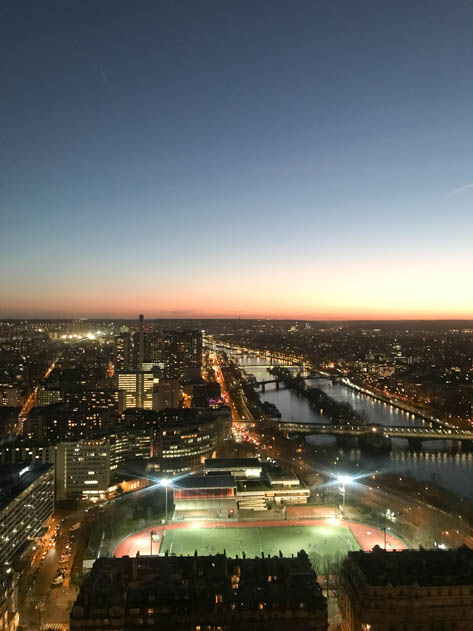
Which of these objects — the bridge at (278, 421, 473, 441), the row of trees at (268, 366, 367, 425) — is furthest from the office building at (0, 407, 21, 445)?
the row of trees at (268, 366, 367, 425)

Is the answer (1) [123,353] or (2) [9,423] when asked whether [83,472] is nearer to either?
(2) [9,423]

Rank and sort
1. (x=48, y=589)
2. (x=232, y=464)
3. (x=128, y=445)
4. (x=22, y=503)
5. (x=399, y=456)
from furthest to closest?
(x=399, y=456)
(x=128, y=445)
(x=232, y=464)
(x=22, y=503)
(x=48, y=589)

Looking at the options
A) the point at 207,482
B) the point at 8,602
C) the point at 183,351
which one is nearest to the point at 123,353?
the point at 183,351

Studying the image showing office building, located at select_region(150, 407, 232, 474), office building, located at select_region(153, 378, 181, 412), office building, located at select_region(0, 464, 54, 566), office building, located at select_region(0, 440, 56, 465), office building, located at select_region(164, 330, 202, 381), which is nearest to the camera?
office building, located at select_region(0, 464, 54, 566)

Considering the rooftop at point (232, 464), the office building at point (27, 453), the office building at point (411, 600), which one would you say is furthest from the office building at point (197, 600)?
the office building at point (27, 453)

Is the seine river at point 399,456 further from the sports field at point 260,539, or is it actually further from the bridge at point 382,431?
the sports field at point 260,539

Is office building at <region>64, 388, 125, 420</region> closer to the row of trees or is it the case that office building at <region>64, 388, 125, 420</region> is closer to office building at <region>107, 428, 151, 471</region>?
office building at <region>107, 428, 151, 471</region>
